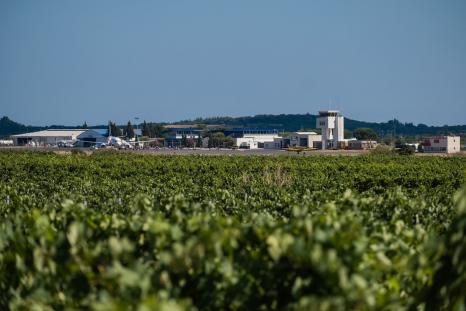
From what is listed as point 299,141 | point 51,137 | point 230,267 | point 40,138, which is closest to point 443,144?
point 299,141

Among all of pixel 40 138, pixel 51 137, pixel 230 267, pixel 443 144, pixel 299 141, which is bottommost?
pixel 443 144

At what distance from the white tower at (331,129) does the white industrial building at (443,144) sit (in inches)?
699

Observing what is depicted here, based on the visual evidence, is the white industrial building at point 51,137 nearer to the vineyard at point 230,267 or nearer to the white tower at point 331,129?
the white tower at point 331,129

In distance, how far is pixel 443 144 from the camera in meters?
104

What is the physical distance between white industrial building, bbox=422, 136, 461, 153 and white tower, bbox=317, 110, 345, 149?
17.7 m

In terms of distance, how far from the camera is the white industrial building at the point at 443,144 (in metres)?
103

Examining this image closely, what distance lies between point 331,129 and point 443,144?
2332 cm

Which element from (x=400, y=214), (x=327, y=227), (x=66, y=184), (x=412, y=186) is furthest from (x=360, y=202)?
(x=412, y=186)

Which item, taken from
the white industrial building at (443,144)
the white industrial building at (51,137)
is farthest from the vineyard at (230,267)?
the white industrial building at (51,137)

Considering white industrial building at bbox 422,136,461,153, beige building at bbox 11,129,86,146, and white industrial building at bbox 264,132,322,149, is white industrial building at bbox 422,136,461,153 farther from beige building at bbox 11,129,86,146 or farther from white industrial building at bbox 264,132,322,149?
beige building at bbox 11,129,86,146

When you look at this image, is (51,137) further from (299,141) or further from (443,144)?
(443,144)

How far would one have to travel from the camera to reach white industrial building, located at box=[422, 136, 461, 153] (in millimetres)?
102531

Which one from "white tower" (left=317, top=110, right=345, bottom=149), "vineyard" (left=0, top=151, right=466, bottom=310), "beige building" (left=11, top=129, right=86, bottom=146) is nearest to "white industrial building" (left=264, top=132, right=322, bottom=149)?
"white tower" (left=317, top=110, right=345, bottom=149)

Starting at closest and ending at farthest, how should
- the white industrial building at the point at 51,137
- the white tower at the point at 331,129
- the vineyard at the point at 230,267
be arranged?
1. the vineyard at the point at 230,267
2. the white tower at the point at 331,129
3. the white industrial building at the point at 51,137
